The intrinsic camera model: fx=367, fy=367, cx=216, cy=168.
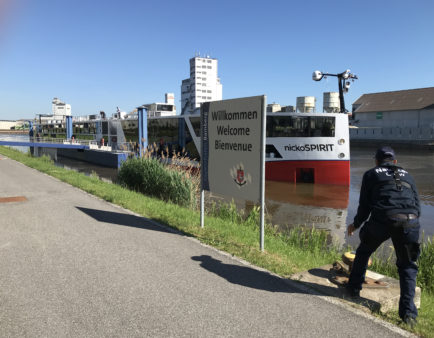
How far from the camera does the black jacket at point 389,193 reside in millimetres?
3599

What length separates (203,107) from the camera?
6824 millimetres

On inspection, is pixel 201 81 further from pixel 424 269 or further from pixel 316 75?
pixel 424 269

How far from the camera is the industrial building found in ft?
206

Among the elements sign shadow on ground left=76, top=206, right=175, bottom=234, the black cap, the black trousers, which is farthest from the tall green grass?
sign shadow on ground left=76, top=206, right=175, bottom=234

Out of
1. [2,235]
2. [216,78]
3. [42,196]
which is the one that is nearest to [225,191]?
[2,235]

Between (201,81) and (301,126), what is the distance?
135m

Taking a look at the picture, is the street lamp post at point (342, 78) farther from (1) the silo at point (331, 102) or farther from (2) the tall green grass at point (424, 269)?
(2) the tall green grass at point (424, 269)

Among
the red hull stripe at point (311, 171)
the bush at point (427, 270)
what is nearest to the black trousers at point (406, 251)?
the bush at point (427, 270)

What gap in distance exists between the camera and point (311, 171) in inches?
714

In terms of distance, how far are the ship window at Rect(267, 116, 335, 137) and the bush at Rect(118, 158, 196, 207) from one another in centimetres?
781

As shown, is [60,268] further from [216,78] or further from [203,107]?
[216,78]

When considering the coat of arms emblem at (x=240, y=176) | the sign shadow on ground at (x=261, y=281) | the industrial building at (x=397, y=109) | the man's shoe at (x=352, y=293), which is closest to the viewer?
the man's shoe at (x=352, y=293)

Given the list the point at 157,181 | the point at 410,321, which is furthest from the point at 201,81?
the point at 410,321

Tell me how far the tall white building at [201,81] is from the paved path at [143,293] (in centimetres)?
13995
